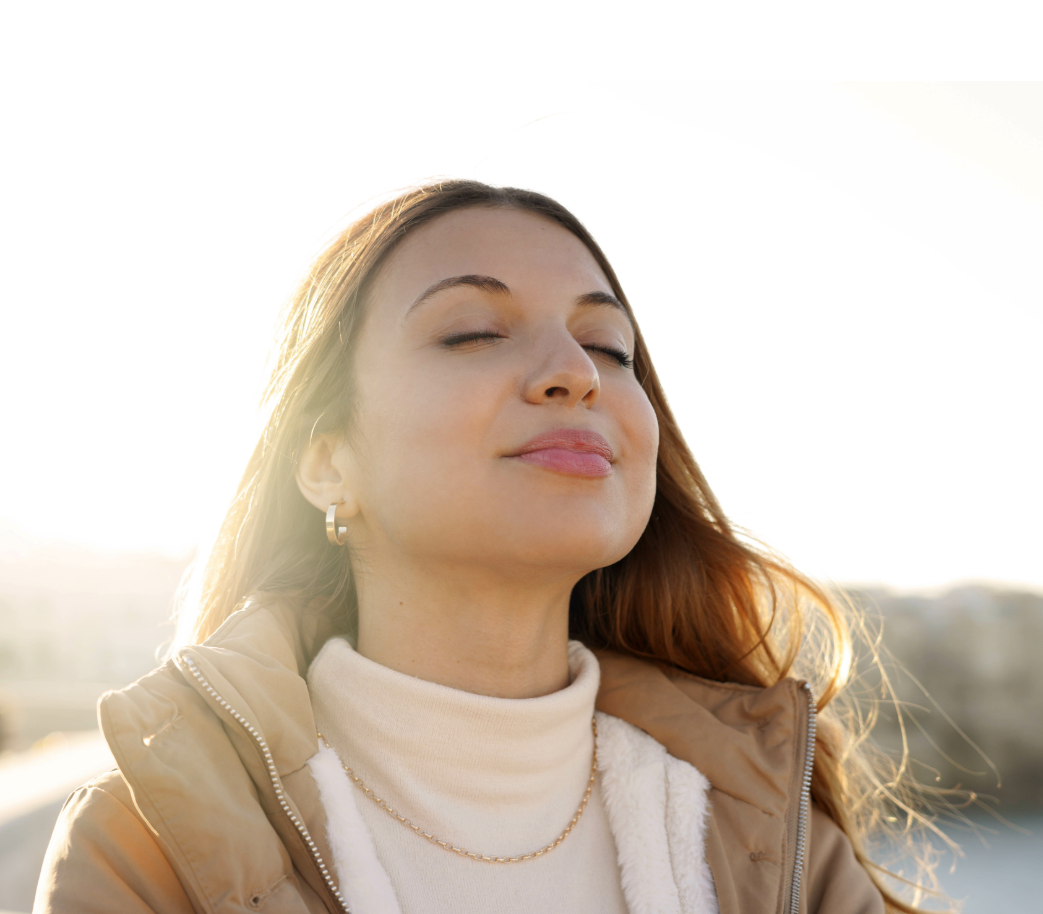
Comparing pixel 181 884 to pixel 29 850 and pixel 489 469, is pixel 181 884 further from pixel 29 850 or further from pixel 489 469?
pixel 29 850

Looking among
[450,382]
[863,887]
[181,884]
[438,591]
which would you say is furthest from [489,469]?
[863,887]

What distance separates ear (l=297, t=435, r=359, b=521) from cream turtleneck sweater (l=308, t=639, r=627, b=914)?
39cm

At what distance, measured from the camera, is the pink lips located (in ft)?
6.27

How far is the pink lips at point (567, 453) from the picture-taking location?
1910 mm

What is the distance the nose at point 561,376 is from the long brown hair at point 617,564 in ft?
1.86

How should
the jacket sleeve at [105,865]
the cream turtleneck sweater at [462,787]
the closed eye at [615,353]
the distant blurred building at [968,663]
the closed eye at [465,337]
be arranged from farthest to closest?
the distant blurred building at [968,663]
the closed eye at [615,353]
the closed eye at [465,337]
the cream turtleneck sweater at [462,787]
the jacket sleeve at [105,865]

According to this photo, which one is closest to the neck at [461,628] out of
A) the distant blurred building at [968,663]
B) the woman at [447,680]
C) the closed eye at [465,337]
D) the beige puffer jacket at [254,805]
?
the woman at [447,680]

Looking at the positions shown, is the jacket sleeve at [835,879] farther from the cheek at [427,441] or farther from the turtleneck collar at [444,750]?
the cheek at [427,441]

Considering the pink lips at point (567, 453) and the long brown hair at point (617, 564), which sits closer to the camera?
the pink lips at point (567, 453)

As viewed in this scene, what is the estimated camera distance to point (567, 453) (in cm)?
194

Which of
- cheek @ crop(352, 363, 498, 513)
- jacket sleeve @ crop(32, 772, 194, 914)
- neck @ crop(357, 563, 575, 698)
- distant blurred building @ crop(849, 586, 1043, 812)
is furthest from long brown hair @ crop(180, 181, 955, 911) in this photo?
distant blurred building @ crop(849, 586, 1043, 812)

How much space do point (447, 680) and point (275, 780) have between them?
55cm

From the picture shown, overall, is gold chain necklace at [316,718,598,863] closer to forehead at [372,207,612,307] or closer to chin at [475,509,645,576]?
chin at [475,509,645,576]

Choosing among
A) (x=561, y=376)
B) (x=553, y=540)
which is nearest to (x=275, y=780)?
(x=553, y=540)
